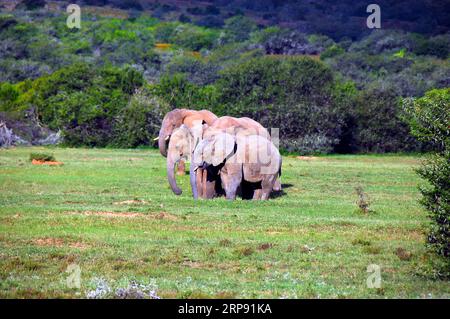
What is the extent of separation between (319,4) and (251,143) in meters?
128

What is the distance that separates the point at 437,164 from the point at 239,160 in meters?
8.07

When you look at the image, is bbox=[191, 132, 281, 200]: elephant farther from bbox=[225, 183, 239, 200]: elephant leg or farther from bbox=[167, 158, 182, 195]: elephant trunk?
bbox=[167, 158, 182, 195]: elephant trunk

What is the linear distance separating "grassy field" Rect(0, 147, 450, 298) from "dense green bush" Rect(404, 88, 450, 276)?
1.73 feet

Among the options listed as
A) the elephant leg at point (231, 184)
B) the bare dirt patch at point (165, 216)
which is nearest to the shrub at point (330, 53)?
the elephant leg at point (231, 184)

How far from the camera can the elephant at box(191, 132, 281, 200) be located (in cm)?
2106

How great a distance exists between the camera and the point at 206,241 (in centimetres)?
1534

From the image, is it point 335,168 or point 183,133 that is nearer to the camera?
point 183,133

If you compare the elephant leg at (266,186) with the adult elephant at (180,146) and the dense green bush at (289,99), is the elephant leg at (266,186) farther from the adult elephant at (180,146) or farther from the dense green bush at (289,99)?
the dense green bush at (289,99)

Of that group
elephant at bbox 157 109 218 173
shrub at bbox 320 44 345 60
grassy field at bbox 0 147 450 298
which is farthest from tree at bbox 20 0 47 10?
grassy field at bbox 0 147 450 298

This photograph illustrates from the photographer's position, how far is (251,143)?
2159 cm

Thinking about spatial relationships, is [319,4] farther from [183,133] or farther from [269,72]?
[183,133]

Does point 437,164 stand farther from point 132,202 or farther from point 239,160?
point 132,202

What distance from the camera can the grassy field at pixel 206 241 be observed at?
11891mm
